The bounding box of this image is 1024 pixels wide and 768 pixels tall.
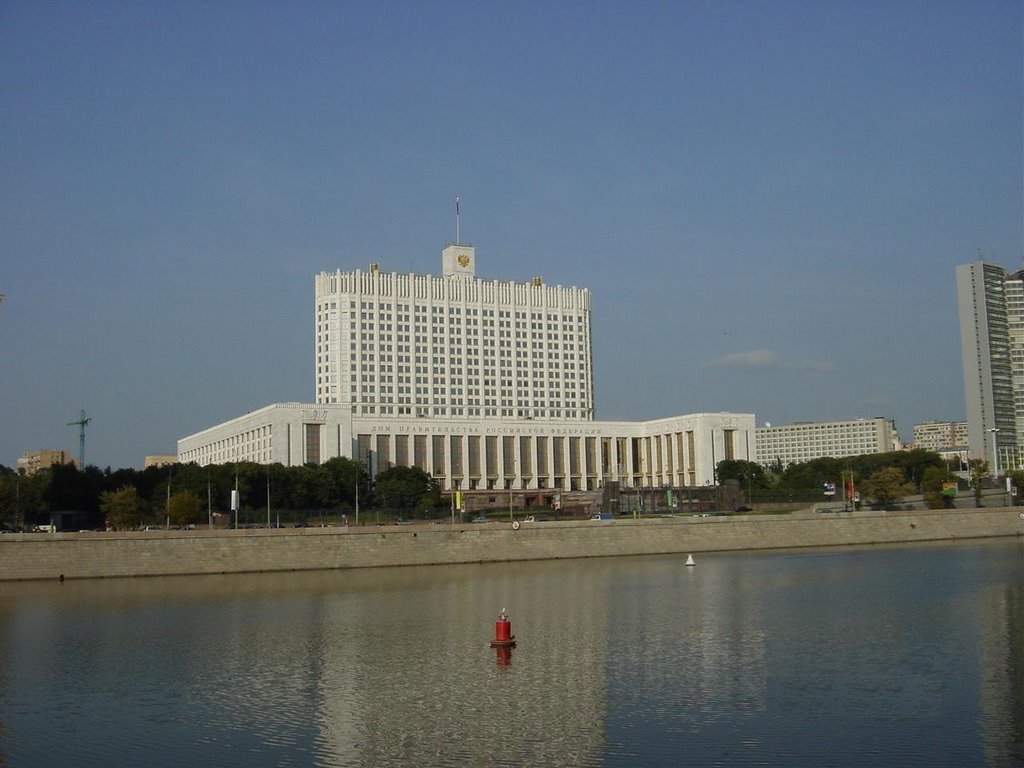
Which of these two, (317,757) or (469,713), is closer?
(317,757)

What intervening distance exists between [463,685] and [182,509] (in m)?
78.5

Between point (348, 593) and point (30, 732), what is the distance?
116ft

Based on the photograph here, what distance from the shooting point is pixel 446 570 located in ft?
267

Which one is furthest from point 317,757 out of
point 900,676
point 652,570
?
point 652,570

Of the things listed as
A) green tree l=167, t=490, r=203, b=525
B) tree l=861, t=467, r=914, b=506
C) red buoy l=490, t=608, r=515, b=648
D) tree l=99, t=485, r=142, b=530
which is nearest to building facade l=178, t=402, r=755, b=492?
tree l=861, t=467, r=914, b=506

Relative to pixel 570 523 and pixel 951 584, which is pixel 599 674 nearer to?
pixel 951 584

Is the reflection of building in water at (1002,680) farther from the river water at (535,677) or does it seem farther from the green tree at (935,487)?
the green tree at (935,487)

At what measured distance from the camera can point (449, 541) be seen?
286 feet

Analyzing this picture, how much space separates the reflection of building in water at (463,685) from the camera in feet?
80.5

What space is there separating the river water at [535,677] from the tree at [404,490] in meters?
69.6

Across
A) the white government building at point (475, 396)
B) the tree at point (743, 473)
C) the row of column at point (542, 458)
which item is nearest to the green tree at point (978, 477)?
the tree at point (743, 473)

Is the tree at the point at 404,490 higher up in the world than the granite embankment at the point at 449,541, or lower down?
higher up

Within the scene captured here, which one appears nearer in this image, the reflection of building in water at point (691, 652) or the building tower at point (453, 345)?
the reflection of building in water at point (691, 652)

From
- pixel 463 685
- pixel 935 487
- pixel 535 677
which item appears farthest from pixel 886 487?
pixel 463 685
